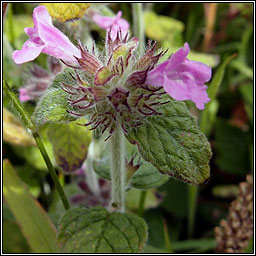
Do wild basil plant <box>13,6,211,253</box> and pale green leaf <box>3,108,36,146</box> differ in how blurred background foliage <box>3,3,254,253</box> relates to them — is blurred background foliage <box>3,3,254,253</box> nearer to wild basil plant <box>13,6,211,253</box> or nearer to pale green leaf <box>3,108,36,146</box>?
pale green leaf <box>3,108,36,146</box>

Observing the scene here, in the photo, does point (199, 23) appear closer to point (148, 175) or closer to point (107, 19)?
point (107, 19)

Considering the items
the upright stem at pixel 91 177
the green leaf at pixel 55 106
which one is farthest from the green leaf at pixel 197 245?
the green leaf at pixel 55 106

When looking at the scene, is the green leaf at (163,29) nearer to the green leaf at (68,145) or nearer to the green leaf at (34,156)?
the green leaf at (34,156)

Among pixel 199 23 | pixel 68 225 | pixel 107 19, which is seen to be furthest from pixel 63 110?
A: pixel 199 23

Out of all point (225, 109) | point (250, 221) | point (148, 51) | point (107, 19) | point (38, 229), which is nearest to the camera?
point (148, 51)

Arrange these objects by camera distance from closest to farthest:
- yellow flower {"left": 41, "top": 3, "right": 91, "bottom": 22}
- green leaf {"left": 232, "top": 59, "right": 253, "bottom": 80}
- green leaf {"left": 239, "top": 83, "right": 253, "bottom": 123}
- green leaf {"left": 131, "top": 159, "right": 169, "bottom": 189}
A: 1. yellow flower {"left": 41, "top": 3, "right": 91, "bottom": 22}
2. green leaf {"left": 131, "top": 159, "right": 169, "bottom": 189}
3. green leaf {"left": 239, "top": 83, "right": 253, "bottom": 123}
4. green leaf {"left": 232, "top": 59, "right": 253, "bottom": 80}

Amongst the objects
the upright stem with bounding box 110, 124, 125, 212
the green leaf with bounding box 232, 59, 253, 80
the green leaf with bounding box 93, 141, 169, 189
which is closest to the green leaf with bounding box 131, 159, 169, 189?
the green leaf with bounding box 93, 141, 169, 189
